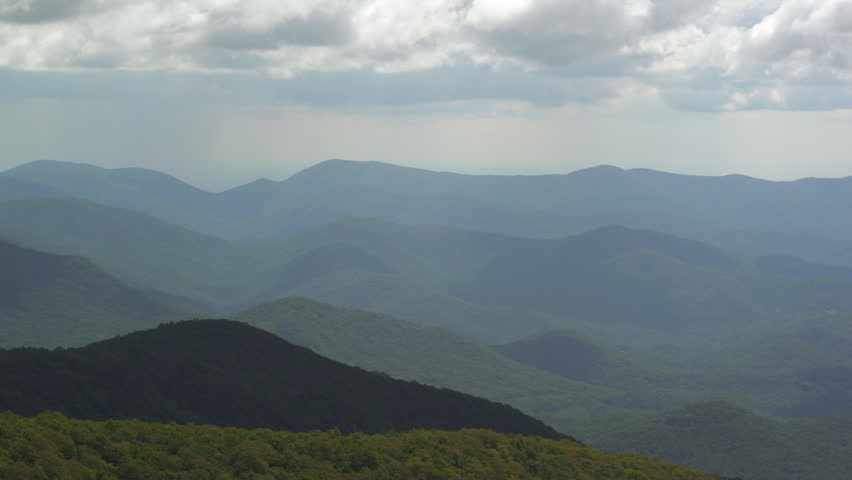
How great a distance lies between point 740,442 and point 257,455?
123352 mm

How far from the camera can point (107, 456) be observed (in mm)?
38062

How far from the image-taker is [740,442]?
143000 millimetres

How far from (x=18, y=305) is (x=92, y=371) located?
149506 millimetres

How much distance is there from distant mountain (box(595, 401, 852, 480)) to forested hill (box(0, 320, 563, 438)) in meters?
57.0

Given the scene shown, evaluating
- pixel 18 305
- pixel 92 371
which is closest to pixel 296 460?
pixel 92 371

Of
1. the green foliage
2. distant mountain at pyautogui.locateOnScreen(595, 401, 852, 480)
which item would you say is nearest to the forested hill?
the green foliage

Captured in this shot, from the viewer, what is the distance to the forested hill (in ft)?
211

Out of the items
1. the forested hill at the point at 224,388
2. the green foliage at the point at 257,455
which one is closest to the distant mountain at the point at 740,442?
the forested hill at the point at 224,388

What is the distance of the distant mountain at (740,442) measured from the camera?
438 ft

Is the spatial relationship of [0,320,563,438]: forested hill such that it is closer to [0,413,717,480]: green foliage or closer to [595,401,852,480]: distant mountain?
[0,413,717,480]: green foliage

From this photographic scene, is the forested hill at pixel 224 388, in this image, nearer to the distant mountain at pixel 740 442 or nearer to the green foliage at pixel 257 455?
the green foliage at pixel 257 455

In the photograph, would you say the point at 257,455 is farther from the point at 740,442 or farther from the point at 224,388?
the point at 740,442

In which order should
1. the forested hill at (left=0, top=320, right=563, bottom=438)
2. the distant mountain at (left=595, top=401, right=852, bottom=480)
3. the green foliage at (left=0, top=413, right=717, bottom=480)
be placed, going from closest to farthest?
the green foliage at (left=0, top=413, right=717, bottom=480) < the forested hill at (left=0, top=320, right=563, bottom=438) < the distant mountain at (left=595, top=401, right=852, bottom=480)

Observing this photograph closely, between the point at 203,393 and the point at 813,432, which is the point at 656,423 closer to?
the point at 813,432
